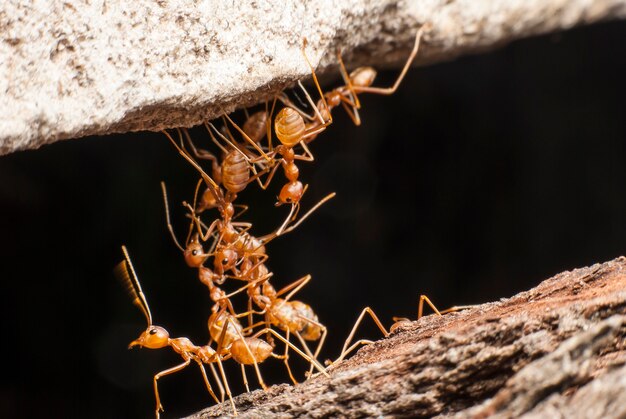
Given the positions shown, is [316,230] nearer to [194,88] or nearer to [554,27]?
[554,27]

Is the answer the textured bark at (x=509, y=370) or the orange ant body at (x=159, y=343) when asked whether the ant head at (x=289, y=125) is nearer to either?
the orange ant body at (x=159, y=343)

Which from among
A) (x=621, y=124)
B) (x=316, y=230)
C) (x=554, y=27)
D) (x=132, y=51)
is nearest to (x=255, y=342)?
(x=132, y=51)

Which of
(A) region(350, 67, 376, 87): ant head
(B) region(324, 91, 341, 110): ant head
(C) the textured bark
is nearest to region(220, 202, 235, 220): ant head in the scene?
(B) region(324, 91, 341, 110): ant head

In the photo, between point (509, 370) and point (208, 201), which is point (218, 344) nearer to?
point (208, 201)

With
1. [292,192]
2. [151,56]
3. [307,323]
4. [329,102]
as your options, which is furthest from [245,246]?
[151,56]

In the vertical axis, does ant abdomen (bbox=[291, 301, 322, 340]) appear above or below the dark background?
below

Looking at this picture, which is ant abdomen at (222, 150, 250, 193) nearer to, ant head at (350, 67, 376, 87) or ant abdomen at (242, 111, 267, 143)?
ant abdomen at (242, 111, 267, 143)
